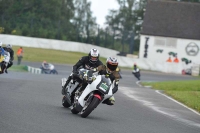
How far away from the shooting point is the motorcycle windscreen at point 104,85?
13273mm

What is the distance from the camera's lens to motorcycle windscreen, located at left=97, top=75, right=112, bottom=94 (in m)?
13.3

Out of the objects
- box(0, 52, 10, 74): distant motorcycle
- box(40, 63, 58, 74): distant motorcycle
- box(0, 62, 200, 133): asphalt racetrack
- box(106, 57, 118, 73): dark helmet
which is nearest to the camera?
box(0, 62, 200, 133): asphalt racetrack

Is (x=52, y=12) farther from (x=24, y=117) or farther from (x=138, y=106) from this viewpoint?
(x=24, y=117)

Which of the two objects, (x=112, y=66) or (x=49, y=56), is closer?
(x=112, y=66)

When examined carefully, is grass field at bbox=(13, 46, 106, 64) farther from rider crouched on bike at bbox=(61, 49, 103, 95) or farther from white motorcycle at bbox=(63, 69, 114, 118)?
white motorcycle at bbox=(63, 69, 114, 118)

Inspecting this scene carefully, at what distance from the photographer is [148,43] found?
231ft

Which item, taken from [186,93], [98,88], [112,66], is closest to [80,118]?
[98,88]

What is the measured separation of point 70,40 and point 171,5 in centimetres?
1216

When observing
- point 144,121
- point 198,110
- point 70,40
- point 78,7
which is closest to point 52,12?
point 70,40

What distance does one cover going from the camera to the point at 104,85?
43.8 ft

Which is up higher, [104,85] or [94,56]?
[94,56]

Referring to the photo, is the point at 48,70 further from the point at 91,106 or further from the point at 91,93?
the point at 91,106

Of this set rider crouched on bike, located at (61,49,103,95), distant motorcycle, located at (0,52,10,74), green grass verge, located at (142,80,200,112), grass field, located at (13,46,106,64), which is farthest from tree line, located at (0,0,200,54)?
rider crouched on bike, located at (61,49,103,95)

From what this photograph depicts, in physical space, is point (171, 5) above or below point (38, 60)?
above
